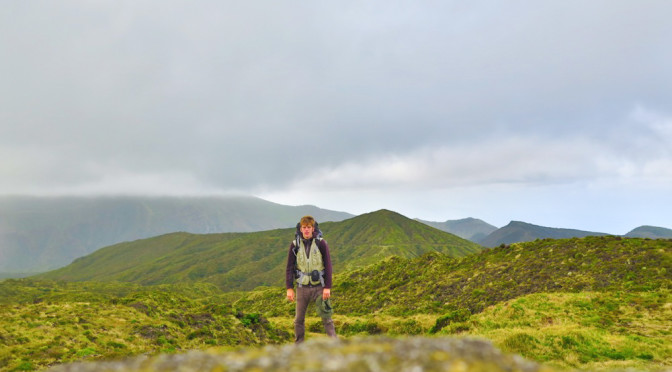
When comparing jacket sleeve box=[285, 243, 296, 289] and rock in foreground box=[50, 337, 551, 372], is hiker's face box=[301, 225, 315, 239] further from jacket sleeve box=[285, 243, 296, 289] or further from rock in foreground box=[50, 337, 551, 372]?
rock in foreground box=[50, 337, 551, 372]

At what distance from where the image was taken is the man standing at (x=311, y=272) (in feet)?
42.0

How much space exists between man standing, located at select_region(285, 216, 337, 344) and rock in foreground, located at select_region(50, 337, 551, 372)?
6932 mm

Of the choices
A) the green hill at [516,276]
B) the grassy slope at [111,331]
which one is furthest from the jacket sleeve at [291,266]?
the green hill at [516,276]

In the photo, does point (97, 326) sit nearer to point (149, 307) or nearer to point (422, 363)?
point (149, 307)

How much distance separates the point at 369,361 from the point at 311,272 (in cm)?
832

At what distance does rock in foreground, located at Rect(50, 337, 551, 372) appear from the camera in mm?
4578

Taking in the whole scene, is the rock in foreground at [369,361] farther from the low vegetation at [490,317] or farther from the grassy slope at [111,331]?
the grassy slope at [111,331]

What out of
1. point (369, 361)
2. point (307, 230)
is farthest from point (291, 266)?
point (369, 361)

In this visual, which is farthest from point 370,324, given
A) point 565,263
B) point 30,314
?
point 30,314

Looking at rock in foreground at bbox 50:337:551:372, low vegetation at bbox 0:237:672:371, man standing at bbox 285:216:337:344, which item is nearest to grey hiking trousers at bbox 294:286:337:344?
man standing at bbox 285:216:337:344

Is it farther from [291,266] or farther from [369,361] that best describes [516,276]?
[369,361]

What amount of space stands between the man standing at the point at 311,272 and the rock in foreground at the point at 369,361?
22.7 feet

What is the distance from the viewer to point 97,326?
22500 mm

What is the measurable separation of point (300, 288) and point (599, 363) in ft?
42.1
